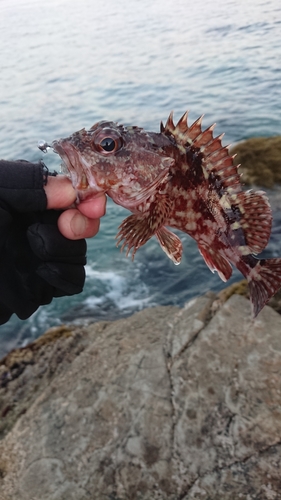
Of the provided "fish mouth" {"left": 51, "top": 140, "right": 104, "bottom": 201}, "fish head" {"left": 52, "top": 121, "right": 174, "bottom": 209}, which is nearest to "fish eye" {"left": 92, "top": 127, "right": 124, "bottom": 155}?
"fish head" {"left": 52, "top": 121, "right": 174, "bottom": 209}

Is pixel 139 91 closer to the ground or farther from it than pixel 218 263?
farther from it

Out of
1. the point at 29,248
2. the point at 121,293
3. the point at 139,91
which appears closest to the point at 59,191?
the point at 29,248

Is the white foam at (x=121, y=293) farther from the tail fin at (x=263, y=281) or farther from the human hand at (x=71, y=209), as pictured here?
the human hand at (x=71, y=209)

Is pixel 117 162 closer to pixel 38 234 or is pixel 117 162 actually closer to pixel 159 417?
pixel 38 234

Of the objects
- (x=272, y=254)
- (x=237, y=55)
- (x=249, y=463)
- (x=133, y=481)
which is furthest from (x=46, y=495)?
(x=237, y=55)

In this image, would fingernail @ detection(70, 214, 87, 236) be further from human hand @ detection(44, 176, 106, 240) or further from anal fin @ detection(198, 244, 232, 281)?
anal fin @ detection(198, 244, 232, 281)

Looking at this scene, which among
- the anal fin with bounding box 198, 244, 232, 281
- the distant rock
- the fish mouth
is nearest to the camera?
the fish mouth
